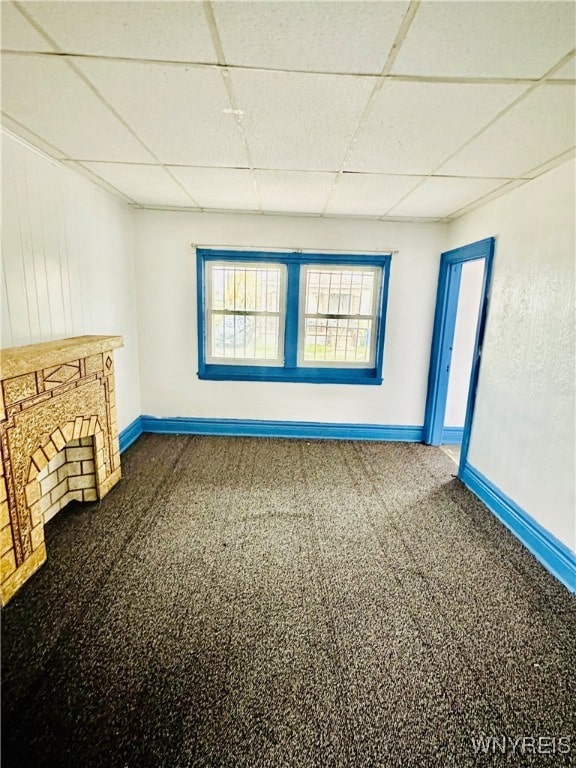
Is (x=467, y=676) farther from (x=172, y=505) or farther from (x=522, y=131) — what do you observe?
(x=522, y=131)

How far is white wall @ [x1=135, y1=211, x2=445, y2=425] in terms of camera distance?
3.81m

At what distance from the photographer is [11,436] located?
181 centimetres

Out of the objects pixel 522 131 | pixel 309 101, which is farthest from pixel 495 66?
pixel 309 101

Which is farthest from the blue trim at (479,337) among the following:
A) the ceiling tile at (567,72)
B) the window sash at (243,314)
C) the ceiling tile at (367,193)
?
the window sash at (243,314)

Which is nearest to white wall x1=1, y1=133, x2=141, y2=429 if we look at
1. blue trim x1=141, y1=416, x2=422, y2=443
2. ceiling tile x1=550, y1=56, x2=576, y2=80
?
blue trim x1=141, y1=416, x2=422, y2=443

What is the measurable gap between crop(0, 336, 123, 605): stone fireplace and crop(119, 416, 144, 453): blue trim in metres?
0.71

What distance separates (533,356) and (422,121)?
170cm

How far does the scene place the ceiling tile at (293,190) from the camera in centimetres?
258

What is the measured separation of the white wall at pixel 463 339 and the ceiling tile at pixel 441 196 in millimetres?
861

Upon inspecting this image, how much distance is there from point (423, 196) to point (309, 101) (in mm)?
1704

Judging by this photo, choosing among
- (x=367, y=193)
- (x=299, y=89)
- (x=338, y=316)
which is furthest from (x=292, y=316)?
(x=299, y=89)

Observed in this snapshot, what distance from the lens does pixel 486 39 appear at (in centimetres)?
122

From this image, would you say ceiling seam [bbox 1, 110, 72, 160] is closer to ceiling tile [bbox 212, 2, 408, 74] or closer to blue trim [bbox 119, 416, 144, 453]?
ceiling tile [bbox 212, 2, 408, 74]

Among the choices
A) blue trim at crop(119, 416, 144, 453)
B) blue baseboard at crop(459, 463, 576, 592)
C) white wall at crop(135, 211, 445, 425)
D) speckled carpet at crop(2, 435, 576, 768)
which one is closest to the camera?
speckled carpet at crop(2, 435, 576, 768)
